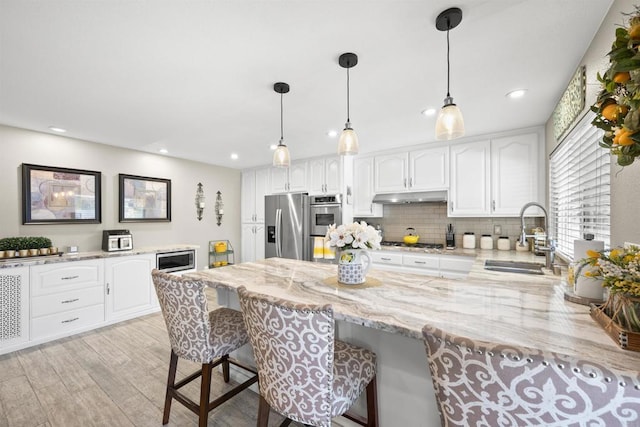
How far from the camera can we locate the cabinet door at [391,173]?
3.77 meters

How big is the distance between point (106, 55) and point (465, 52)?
2225 millimetres

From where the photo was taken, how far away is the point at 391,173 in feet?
12.7

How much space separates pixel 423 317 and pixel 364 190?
3.18 metres

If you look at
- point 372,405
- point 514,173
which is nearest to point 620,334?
point 372,405

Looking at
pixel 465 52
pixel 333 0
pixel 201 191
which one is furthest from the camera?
pixel 201 191

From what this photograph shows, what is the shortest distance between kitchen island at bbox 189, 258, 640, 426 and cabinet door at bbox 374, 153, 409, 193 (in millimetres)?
2115

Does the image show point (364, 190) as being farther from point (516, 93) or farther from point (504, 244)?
point (516, 93)

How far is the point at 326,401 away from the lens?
100cm

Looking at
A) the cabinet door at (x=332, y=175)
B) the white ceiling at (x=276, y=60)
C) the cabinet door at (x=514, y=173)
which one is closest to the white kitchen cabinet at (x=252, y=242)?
the cabinet door at (x=332, y=175)

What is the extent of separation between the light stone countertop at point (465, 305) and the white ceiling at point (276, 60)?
4.57 feet

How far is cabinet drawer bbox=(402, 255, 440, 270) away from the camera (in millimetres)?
3287

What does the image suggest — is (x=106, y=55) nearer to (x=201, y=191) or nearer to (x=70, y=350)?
(x=70, y=350)

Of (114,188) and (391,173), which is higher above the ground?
(391,173)

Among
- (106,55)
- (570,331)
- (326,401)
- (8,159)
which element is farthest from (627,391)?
(8,159)
